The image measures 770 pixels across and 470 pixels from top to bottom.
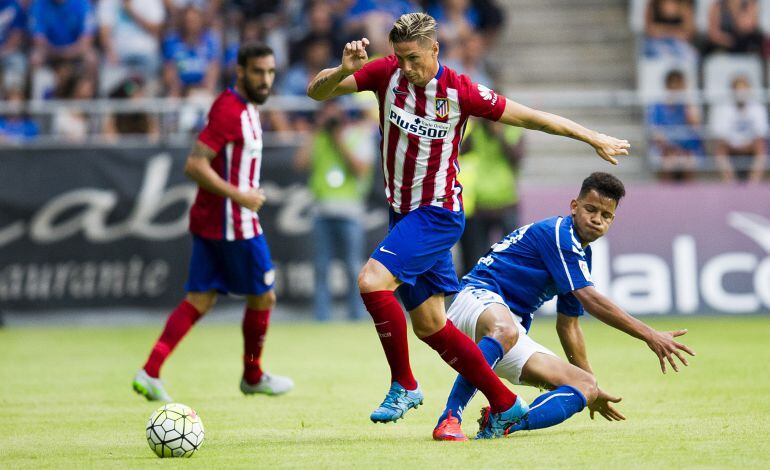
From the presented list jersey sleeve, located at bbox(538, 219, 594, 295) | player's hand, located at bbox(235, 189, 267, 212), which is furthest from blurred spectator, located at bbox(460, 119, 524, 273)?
jersey sleeve, located at bbox(538, 219, 594, 295)

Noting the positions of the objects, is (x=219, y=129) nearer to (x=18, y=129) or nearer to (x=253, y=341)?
(x=253, y=341)

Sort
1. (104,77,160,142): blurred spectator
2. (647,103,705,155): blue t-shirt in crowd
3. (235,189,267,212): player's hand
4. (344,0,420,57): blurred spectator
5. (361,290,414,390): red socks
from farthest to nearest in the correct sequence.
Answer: (344,0,420,57): blurred spectator < (647,103,705,155): blue t-shirt in crowd < (104,77,160,142): blurred spectator < (235,189,267,212): player's hand < (361,290,414,390): red socks

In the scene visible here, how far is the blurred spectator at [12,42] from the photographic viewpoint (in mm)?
18281

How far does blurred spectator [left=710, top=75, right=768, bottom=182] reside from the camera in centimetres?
1673

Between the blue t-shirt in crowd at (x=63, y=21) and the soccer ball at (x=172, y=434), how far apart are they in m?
13.2

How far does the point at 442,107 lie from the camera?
675 cm

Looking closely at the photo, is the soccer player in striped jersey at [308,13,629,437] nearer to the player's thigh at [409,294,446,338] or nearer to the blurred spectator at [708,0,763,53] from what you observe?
the player's thigh at [409,294,446,338]

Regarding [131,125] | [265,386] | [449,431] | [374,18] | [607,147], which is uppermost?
[374,18]

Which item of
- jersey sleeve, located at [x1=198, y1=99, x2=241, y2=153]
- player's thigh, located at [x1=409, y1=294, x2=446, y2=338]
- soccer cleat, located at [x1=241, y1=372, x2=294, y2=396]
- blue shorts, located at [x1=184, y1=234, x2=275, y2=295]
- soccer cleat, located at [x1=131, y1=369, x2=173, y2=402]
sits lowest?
soccer cleat, located at [x1=241, y1=372, x2=294, y2=396]

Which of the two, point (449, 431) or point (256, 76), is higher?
point (256, 76)

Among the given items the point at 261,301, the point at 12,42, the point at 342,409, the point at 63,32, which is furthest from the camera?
the point at 12,42

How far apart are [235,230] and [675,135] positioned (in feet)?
31.5

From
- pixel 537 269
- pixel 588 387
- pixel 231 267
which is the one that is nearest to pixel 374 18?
pixel 231 267

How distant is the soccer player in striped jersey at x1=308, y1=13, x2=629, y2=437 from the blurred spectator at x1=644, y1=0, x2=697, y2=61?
41.8 feet
